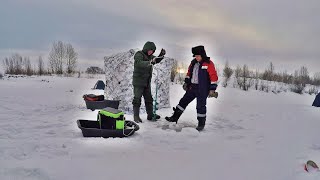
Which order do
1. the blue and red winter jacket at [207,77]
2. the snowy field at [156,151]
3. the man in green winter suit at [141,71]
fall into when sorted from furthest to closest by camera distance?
the man in green winter suit at [141,71] < the blue and red winter jacket at [207,77] < the snowy field at [156,151]

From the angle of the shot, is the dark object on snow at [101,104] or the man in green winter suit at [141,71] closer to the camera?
the man in green winter suit at [141,71]

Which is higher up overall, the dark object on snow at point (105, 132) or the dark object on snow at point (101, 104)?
the dark object on snow at point (101, 104)

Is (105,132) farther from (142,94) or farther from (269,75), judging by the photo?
(269,75)

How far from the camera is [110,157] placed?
3.93 metres

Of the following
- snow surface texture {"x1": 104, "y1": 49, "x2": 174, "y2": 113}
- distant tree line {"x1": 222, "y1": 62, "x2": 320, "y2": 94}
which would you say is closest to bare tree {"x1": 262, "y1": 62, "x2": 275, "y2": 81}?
distant tree line {"x1": 222, "y1": 62, "x2": 320, "y2": 94}

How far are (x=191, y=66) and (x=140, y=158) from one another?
2.97 metres

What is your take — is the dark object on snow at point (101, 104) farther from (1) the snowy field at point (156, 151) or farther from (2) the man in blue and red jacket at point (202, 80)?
(2) the man in blue and red jacket at point (202, 80)

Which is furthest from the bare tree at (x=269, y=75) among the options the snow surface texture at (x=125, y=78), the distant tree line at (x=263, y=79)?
Result: the snow surface texture at (x=125, y=78)

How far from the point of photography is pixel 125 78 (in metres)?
7.82

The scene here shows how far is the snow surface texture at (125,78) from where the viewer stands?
779 cm

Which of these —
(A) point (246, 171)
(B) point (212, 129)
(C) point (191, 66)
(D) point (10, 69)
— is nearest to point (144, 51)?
(C) point (191, 66)

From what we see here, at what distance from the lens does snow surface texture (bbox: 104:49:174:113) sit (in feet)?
25.5

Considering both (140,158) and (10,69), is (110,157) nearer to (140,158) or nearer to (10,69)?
(140,158)

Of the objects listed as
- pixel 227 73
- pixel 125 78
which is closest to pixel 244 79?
pixel 227 73
